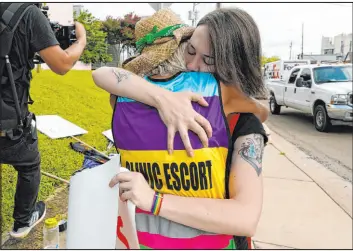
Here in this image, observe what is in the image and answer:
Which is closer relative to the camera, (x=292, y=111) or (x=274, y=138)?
(x=274, y=138)

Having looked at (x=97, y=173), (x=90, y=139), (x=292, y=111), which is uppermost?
(x=97, y=173)

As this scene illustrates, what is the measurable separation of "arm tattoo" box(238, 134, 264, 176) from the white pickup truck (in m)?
7.29

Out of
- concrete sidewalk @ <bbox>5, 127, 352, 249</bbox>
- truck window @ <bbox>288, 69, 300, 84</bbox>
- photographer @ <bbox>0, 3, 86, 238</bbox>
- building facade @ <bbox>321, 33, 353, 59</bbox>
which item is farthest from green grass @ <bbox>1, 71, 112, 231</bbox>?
building facade @ <bbox>321, 33, 353, 59</bbox>

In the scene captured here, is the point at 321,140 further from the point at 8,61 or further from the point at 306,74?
the point at 8,61

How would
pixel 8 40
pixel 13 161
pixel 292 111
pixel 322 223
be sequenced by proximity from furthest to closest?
pixel 292 111 → pixel 322 223 → pixel 13 161 → pixel 8 40

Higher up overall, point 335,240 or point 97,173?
point 97,173

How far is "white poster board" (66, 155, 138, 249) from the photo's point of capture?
1059mm

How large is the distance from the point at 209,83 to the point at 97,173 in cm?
45

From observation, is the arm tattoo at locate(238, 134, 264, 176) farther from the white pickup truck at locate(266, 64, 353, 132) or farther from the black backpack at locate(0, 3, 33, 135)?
the white pickup truck at locate(266, 64, 353, 132)

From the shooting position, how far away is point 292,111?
12539mm

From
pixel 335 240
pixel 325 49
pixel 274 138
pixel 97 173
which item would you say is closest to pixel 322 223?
pixel 335 240

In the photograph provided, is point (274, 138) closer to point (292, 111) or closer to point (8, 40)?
point (292, 111)

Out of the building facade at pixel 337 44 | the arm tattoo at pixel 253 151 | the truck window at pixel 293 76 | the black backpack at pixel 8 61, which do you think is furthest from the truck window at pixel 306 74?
the building facade at pixel 337 44

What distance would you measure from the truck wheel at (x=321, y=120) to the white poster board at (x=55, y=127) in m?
5.79
